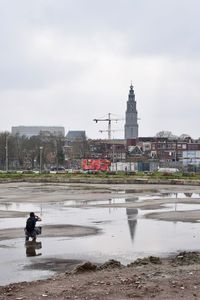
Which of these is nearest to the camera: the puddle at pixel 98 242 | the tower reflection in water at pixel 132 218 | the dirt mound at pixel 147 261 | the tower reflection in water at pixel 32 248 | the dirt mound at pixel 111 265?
the dirt mound at pixel 111 265

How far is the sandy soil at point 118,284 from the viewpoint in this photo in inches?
485

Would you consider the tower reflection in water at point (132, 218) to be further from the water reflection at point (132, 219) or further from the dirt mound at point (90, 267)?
the dirt mound at point (90, 267)

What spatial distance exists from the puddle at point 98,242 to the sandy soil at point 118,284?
1535 millimetres

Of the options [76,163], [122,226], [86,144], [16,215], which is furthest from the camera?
[86,144]

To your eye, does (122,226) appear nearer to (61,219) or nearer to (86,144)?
(61,219)

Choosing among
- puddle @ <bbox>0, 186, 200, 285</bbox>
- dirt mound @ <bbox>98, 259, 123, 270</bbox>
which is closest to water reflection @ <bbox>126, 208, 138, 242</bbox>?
puddle @ <bbox>0, 186, 200, 285</bbox>

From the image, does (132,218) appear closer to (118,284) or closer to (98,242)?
(98,242)

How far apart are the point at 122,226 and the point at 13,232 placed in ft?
17.9

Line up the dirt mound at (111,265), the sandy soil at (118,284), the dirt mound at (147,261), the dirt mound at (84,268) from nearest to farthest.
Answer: the sandy soil at (118,284)
the dirt mound at (84,268)
the dirt mound at (111,265)
the dirt mound at (147,261)

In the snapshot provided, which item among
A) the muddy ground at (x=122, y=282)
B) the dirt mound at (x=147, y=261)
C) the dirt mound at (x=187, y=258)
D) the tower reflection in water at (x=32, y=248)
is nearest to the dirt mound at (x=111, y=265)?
the muddy ground at (x=122, y=282)

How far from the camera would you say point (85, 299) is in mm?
11977

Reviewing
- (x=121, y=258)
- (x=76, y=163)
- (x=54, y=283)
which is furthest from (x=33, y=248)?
(x=76, y=163)

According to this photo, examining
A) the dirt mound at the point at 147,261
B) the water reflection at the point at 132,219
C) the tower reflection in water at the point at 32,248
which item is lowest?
the tower reflection in water at the point at 32,248

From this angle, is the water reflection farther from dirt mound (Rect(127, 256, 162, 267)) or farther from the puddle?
dirt mound (Rect(127, 256, 162, 267))
